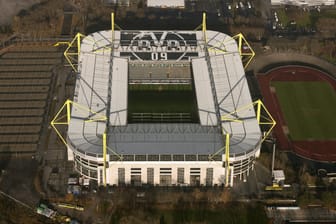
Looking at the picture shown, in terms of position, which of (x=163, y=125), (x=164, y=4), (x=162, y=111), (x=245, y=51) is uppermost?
(x=164, y=4)

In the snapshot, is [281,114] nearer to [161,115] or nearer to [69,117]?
[161,115]

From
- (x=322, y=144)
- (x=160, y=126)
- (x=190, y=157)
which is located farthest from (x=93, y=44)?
(x=322, y=144)

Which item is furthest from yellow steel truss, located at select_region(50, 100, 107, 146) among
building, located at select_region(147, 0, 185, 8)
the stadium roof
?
building, located at select_region(147, 0, 185, 8)

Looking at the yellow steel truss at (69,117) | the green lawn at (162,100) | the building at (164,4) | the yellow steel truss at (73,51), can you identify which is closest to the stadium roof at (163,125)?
the yellow steel truss at (69,117)

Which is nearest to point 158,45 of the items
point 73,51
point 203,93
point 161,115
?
point 203,93

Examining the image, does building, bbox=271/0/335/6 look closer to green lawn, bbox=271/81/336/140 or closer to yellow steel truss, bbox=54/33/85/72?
green lawn, bbox=271/81/336/140

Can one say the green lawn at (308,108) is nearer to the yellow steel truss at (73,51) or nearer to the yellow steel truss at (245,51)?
the yellow steel truss at (245,51)
